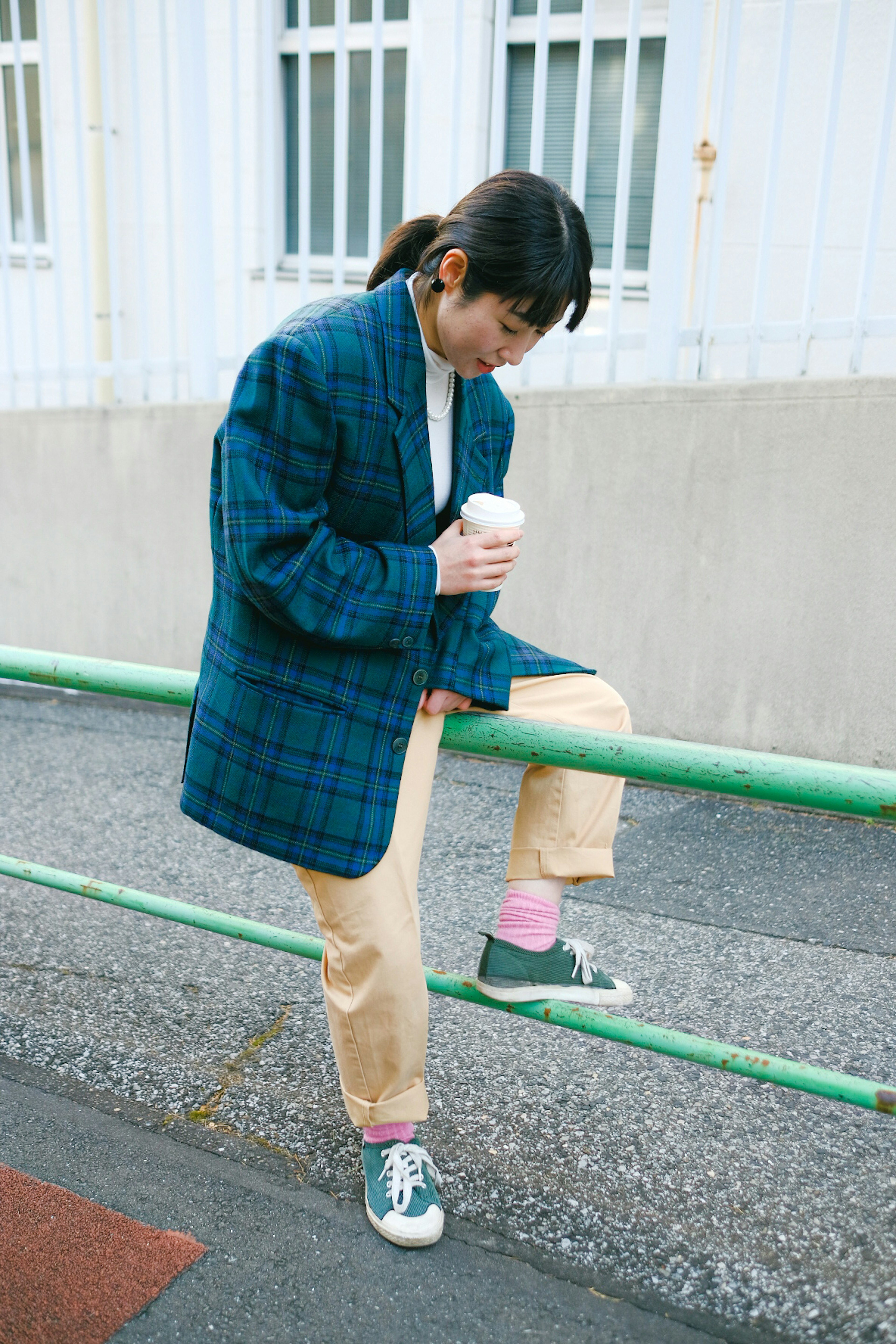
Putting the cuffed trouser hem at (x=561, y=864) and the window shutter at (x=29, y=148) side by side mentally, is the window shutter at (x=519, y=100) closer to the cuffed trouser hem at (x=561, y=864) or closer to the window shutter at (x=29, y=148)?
the window shutter at (x=29, y=148)

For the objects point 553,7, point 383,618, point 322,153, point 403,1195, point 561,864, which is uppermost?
point 553,7

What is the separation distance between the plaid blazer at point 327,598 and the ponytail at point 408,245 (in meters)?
0.06

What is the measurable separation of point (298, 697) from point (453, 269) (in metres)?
0.68

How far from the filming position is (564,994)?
6.00ft

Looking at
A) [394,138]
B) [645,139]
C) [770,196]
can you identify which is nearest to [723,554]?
[770,196]

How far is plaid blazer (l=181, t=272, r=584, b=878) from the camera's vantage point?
4.90 feet

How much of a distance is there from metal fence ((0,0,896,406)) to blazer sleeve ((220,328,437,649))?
9.09ft

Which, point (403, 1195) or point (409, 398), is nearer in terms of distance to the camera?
point (409, 398)

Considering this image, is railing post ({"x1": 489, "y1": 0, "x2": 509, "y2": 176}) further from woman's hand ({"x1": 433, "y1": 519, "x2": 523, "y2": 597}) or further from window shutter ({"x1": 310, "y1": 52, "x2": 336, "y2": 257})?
woman's hand ({"x1": 433, "y1": 519, "x2": 523, "y2": 597})

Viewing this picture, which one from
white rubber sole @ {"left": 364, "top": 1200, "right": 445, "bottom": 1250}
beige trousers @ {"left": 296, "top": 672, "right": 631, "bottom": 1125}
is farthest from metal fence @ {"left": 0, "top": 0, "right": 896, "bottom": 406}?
white rubber sole @ {"left": 364, "top": 1200, "right": 445, "bottom": 1250}

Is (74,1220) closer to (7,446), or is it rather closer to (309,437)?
(309,437)

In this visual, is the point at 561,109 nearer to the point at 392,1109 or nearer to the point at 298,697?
the point at 298,697

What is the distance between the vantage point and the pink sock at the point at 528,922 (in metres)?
1.82

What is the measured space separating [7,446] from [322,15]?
315 cm
